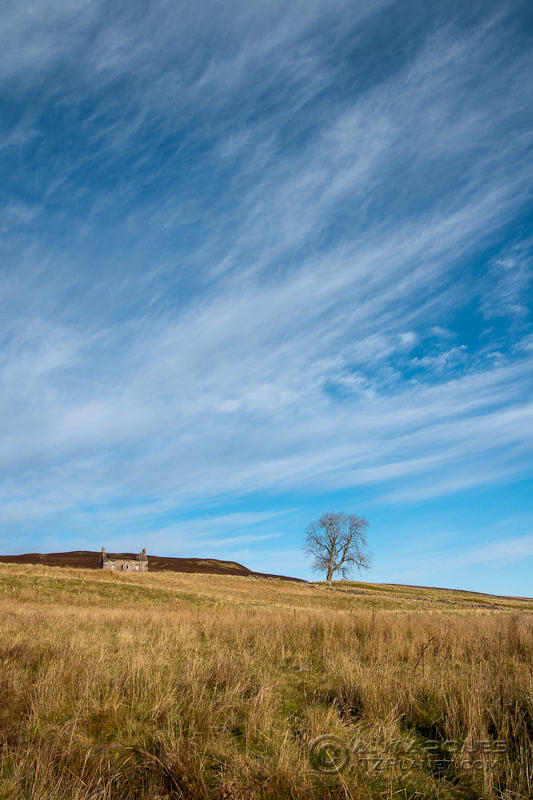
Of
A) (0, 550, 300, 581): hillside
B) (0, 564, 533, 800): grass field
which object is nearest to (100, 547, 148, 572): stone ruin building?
(0, 550, 300, 581): hillside

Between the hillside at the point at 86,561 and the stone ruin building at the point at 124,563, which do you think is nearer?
the stone ruin building at the point at 124,563

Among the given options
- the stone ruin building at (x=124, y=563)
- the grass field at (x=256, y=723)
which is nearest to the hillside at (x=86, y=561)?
the stone ruin building at (x=124, y=563)

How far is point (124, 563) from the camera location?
61.5m

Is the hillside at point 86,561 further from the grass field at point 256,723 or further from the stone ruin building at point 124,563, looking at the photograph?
the grass field at point 256,723

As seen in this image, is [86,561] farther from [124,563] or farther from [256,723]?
[256,723]

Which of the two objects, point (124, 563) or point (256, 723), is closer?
point (256, 723)

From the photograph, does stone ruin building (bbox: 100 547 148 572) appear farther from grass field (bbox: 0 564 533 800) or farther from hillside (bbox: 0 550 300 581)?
grass field (bbox: 0 564 533 800)

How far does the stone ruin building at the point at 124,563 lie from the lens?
199 feet

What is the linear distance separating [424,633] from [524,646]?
77.0 inches

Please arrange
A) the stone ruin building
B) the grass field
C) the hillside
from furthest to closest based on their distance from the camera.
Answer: the hillside < the stone ruin building < the grass field

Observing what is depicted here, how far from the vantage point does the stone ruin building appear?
6075 centimetres

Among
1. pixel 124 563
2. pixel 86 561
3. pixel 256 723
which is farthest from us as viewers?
pixel 86 561

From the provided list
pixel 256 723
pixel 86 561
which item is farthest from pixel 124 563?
pixel 256 723

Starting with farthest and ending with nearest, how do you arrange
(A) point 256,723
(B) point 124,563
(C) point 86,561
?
1. (C) point 86,561
2. (B) point 124,563
3. (A) point 256,723
